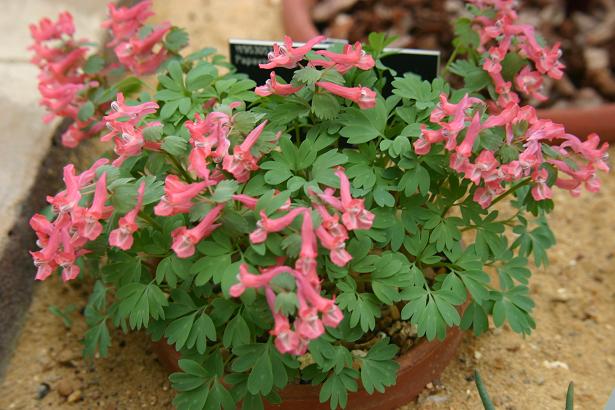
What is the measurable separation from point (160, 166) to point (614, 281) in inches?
53.4

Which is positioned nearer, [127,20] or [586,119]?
[127,20]

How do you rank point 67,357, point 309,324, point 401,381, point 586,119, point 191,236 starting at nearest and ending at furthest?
point 309,324 < point 191,236 < point 401,381 < point 67,357 < point 586,119

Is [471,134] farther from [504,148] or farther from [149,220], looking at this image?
[149,220]

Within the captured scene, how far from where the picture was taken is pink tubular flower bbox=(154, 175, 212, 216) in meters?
1.25

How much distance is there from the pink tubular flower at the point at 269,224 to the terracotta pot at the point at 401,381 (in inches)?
16.0

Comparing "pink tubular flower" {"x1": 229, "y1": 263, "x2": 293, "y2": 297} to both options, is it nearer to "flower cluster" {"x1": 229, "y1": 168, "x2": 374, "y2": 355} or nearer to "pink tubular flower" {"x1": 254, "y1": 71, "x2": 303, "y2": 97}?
"flower cluster" {"x1": 229, "y1": 168, "x2": 374, "y2": 355}

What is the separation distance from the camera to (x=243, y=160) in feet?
4.41

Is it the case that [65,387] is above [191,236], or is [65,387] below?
below

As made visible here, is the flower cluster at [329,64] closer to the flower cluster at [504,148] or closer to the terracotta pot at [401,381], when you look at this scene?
the flower cluster at [504,148]

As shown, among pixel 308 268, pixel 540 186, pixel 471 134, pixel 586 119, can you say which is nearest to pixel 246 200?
pixel 308 268

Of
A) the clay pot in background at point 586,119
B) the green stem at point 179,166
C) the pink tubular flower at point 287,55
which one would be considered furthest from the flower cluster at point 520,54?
the clay pot in background at point 586,119

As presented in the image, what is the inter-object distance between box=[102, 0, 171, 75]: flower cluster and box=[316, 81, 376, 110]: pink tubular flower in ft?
1.68

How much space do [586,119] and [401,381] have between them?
130 cm

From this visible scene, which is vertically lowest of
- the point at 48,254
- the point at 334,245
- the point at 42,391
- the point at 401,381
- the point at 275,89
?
the point at 42,391
